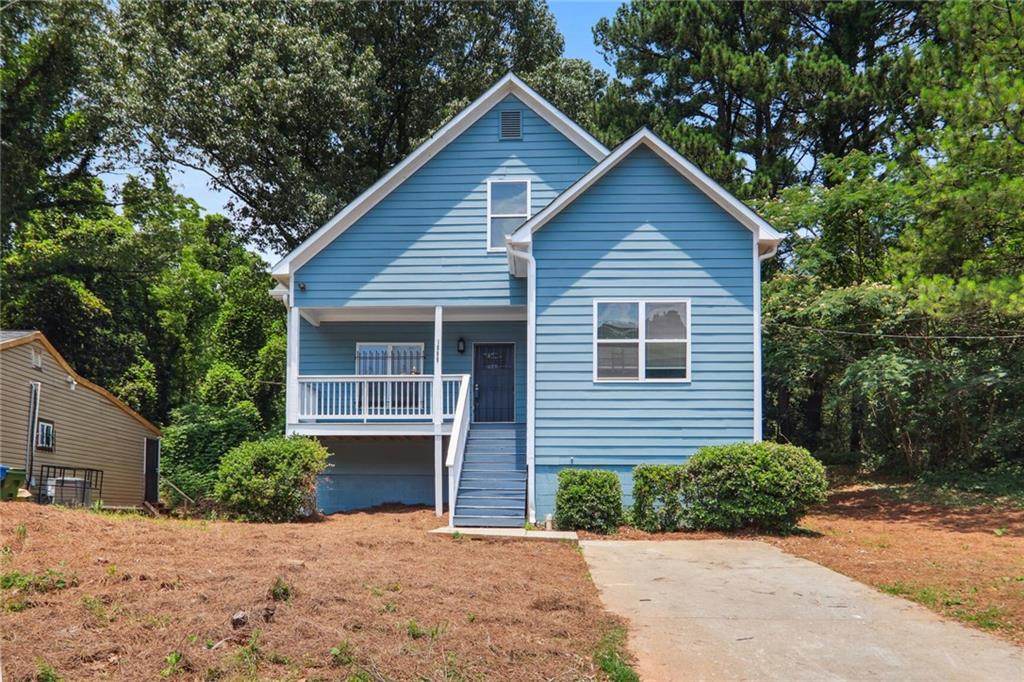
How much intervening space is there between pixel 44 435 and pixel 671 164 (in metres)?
15.6

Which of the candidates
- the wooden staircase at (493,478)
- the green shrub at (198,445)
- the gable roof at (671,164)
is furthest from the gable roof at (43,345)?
the gable roof at (671,164)

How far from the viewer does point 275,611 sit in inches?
233

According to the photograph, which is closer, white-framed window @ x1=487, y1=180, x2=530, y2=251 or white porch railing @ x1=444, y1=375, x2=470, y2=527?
white porch railing @ x1=444, y1=375, x2=470, y2=527

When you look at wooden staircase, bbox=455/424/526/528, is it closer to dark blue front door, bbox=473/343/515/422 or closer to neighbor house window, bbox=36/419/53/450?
dark blue front door, bbox=473/343/515/422

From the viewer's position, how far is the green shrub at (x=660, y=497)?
1277 cm

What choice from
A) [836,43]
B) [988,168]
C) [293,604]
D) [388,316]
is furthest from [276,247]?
[293,604]

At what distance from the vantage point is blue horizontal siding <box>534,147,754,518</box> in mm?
14281

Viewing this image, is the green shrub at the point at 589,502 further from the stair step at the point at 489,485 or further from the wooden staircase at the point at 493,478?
the stair step at the point at 489,485

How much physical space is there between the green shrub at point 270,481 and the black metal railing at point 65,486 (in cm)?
514

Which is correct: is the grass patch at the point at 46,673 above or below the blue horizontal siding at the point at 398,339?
below

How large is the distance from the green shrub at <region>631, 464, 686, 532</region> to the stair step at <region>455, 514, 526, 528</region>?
6.12 ft

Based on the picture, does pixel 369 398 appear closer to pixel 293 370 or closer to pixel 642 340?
pixel 293 370

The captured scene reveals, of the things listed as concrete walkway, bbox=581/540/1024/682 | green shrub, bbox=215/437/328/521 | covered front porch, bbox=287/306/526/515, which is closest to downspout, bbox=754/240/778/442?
concrete walkway, bbox=581/540/1024/682

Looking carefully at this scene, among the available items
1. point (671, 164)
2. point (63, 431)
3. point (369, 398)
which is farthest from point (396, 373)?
point (63, 431)
